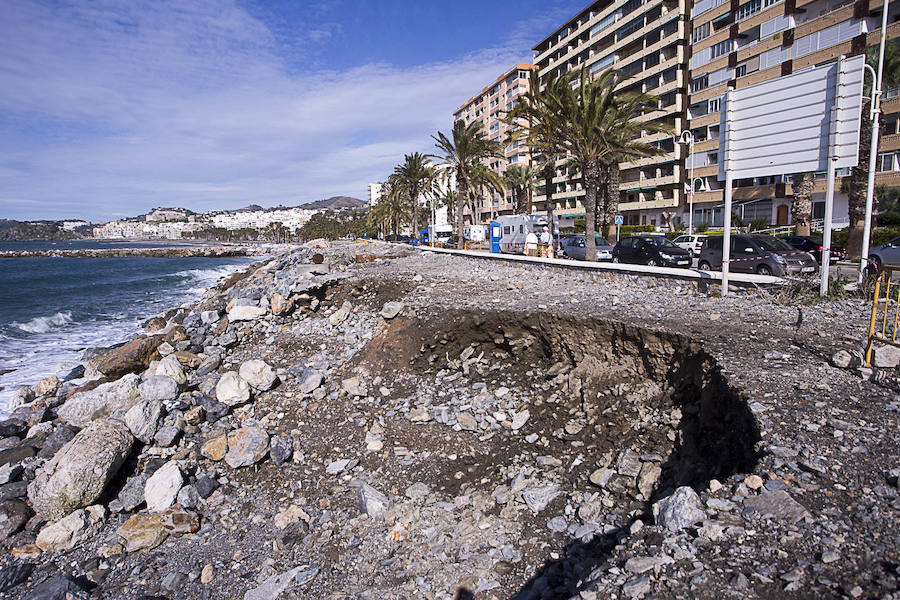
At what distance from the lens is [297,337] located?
43.2ft

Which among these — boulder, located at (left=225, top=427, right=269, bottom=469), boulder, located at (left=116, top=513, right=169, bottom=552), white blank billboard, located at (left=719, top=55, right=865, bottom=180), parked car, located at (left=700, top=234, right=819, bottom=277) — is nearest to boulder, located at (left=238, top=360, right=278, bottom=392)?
boulder, located at (left=225, top=427, right=269, bottom=469)

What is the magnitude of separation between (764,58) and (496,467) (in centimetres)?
4967

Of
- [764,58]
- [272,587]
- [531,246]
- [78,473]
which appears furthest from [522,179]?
[272,587]

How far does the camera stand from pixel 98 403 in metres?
9.17

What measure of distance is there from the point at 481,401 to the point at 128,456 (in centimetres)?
553

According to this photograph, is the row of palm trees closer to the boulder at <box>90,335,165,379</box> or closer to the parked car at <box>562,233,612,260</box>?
the parked car at <box>562,233,612,260</box>

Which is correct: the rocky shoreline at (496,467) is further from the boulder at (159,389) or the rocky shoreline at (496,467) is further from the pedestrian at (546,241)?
the pedestrian at (546,241)

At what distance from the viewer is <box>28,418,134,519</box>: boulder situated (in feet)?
20.7

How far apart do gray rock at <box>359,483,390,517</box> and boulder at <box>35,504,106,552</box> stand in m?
3.43

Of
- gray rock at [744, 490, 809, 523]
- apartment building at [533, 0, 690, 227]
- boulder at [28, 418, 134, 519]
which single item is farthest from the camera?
apartment building at [533, 0, 690, 227]

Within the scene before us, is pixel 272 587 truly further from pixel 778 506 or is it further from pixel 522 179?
pixel 522 179

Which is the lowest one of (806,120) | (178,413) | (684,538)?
(178,413)

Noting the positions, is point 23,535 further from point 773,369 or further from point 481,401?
point 773,369

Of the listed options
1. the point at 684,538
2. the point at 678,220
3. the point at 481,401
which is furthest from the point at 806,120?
the point at 678,220
